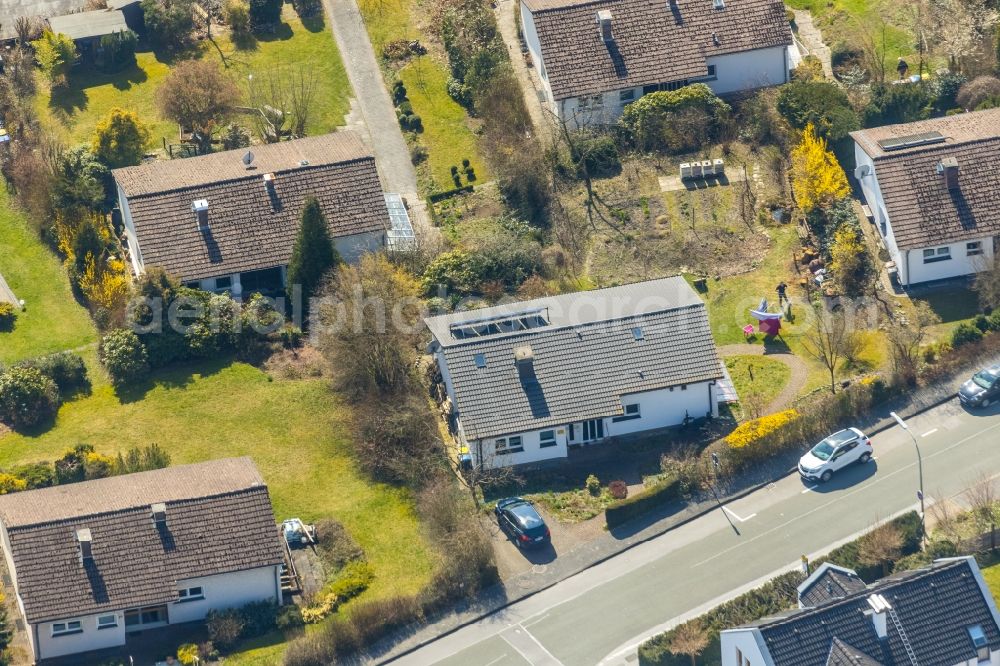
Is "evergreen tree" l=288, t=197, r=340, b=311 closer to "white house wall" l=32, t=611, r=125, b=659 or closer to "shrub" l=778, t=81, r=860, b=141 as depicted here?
"white house wall" l=32, t=611, r=125, b=659

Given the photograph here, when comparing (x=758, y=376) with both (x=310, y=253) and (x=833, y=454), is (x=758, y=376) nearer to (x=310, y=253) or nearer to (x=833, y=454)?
(x=833, y=454)

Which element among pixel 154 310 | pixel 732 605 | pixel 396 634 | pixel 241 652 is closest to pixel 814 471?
pixel 732 605

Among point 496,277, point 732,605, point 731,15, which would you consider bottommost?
point 732,605

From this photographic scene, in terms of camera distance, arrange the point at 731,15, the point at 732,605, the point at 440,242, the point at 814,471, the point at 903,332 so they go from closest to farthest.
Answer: the point at 732,605 < the point at 814,471 < the point at 903,332 < the point at 440,242 < the point at 731,15

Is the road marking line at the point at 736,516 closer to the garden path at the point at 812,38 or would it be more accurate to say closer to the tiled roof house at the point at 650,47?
the tiled roof house at the point at 650,47

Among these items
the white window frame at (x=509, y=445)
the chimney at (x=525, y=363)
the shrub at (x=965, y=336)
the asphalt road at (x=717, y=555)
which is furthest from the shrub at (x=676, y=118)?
the white window frame at (x=509, y=445)

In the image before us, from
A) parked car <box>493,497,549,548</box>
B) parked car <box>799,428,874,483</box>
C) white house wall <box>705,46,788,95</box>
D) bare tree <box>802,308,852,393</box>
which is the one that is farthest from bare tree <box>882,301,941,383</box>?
white house wall <box>705,46,788,95</box>

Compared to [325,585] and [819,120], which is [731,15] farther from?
[325,585]
